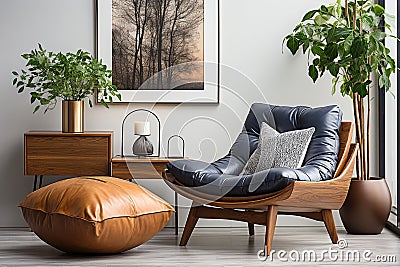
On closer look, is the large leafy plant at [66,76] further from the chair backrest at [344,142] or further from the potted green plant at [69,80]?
the chair backrest at [344,142]

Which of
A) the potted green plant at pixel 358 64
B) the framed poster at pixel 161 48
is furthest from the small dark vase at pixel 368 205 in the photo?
the framed poster at pixel 161 48

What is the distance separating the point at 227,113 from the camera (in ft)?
16.9

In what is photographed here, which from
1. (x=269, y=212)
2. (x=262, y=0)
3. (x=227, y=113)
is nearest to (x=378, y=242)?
(x=269, y=212)

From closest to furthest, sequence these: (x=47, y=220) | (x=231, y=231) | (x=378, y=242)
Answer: (x=47, y=220) → (x=378, y=242) → (x=231, y=231)

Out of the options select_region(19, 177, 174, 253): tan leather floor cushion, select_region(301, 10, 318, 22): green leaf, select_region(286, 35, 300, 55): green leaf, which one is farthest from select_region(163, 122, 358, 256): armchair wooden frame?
select_region(301, 10, 318, 22): green leaf

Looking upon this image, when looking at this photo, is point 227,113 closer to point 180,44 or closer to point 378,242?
point 180,44

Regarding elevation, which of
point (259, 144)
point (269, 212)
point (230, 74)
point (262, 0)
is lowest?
point (269, 212)

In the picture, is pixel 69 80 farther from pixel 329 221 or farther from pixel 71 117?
pixel 329 221

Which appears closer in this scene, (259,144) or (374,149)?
(259,144)

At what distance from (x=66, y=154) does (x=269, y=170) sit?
57.7 inches

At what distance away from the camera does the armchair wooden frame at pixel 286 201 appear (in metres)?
3.84

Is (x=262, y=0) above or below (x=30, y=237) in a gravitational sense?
above

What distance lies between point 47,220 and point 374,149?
2.53 m

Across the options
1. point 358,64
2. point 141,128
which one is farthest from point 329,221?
point 141,128
